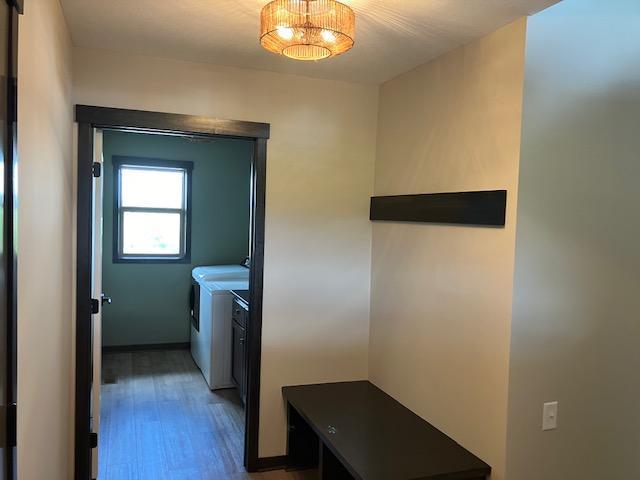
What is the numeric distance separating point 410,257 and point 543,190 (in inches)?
36.7

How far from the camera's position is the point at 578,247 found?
2.17 meters

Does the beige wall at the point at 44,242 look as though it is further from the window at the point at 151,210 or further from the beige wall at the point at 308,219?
the window at the point at 151,210

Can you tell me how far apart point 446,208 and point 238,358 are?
2374mm

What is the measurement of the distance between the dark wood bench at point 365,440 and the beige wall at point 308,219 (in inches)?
5.3

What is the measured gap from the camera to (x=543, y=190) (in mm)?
2096

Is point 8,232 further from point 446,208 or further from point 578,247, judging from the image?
point 578,247

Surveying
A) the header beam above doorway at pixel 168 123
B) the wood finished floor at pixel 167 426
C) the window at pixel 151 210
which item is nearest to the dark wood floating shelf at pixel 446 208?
the header beam above doorway at pixel 168 123

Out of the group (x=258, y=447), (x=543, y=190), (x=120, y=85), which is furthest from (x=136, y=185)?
(x=543, y=190)

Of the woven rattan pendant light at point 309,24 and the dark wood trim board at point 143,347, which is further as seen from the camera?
the dark wood trim board at point 143,347

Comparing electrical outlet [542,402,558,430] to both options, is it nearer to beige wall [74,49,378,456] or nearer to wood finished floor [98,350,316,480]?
beige wall [74,49,378,456]

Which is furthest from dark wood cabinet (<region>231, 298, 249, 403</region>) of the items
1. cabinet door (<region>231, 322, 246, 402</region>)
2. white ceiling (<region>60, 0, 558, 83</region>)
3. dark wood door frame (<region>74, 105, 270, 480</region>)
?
white ceiling (<region>60, 0, 558, 83</region>)

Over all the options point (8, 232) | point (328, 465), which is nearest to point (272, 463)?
point (328, 465)

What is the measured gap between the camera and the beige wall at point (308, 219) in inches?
120

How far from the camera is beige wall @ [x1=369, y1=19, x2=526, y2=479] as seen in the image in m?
2.18
